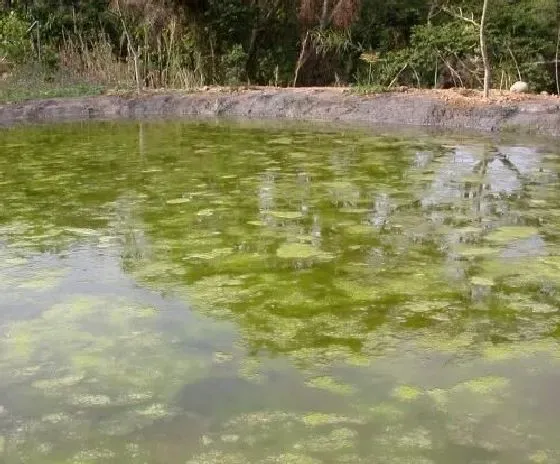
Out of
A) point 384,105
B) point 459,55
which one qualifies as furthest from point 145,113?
point 459,55

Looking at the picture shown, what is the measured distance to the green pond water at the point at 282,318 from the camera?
6.40ft

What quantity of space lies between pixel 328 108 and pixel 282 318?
599 cm

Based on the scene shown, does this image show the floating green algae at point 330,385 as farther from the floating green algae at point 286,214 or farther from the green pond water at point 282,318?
the floating green algae at point 286,214

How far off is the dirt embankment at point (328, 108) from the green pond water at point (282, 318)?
207 cm

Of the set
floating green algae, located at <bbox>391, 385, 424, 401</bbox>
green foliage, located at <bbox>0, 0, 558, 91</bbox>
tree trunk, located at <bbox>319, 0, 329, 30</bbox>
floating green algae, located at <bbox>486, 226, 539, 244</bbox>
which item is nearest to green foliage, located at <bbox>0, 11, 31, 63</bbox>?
green foliage, located at <bbox>0, 0, 558, 91</bbox>

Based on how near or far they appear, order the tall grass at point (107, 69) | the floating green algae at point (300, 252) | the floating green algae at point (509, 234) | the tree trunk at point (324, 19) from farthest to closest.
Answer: the tree trunk at point (324, 19) → the tall grass at point (107, 69) → the floating green algae at point (509, 234) → the floating green algae at point (300, 252)

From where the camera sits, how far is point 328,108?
8391mm

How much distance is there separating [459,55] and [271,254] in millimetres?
7677

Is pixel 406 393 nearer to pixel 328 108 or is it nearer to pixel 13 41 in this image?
pixel 328 108

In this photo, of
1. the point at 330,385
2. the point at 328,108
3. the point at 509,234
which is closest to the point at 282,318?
the point at 330,385

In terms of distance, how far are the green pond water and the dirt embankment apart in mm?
2070

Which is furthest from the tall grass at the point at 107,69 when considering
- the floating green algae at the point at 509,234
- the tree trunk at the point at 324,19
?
the floating green algae at the point at 509,234

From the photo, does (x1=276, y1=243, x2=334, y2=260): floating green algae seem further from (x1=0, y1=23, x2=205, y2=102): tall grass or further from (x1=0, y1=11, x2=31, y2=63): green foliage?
(x1=0, y1=11, x2=31, y2=63): green foliage

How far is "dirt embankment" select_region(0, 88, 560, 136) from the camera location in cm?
712
